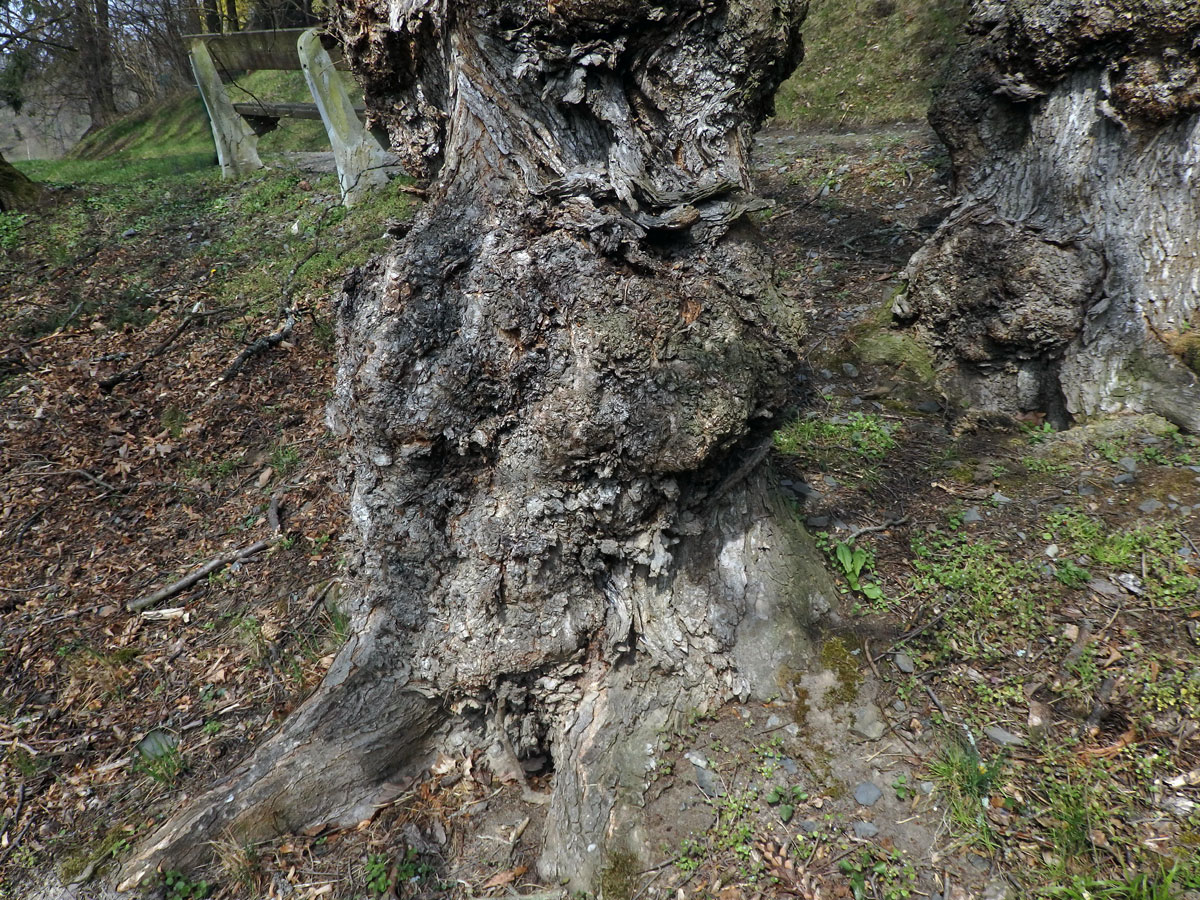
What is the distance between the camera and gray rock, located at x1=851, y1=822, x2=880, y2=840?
2357mm

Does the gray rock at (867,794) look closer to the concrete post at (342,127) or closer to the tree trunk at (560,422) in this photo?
the tree trunk at (560,422)

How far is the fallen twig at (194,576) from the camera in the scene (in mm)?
3924

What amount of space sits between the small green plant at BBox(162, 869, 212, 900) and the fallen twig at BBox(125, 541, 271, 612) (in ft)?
5.95

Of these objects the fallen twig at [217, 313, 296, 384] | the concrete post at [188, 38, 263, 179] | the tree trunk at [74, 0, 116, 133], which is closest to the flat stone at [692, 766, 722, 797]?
the fallen twig at [217, 313, 296, 384]

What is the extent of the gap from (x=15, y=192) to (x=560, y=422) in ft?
33.8

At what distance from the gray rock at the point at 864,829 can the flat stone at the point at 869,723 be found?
12.9 inches

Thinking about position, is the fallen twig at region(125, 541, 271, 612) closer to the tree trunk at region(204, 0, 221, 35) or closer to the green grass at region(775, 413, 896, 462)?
the green grass at region(775, 413, 896, 462)

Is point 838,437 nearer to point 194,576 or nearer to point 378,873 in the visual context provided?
point 378,873

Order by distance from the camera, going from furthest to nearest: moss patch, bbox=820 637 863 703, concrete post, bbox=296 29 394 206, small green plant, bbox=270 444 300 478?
concrete post, bbox=296 29 394 206
small green plant, bbox=270 444 300 478
moss patch, bbox=820 637 863 703

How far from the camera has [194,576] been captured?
403 cm

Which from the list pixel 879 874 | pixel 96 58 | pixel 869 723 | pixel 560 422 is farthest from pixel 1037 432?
pixel 96 58

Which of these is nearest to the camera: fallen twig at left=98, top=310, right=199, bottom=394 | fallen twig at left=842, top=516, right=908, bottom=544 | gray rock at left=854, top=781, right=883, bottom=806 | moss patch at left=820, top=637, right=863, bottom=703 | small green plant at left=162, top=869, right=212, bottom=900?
gray rock at left=854, top=781, right=883, bottom=806

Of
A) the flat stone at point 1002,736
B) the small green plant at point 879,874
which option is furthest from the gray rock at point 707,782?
the flat stone at point 1002,736

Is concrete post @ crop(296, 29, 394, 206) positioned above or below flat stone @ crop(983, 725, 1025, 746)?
above
